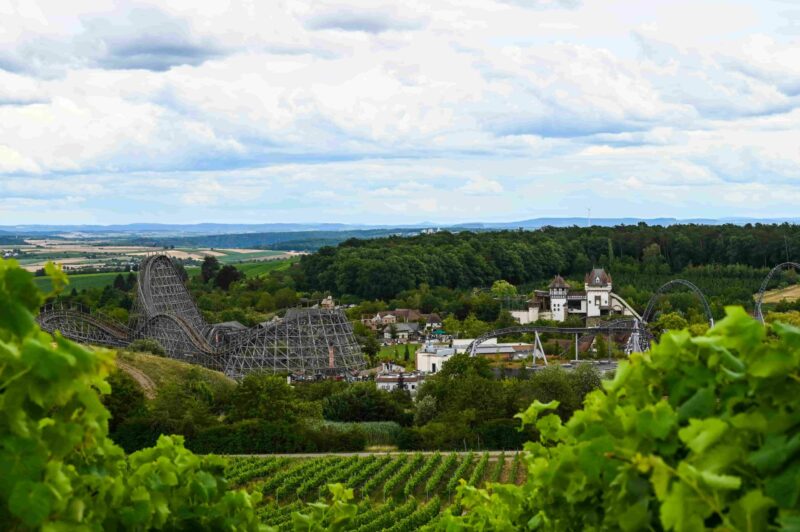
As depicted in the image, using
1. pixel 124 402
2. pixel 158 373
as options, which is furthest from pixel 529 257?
pixel 124 402

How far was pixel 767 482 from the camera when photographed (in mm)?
3797

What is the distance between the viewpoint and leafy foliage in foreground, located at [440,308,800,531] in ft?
12.2

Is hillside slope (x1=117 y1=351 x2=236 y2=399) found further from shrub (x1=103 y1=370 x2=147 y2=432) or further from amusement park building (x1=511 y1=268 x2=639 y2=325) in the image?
amusement park building (x1=511 y1=268 x2=639 y2=325)

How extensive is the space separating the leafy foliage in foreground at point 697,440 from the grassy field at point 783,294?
3126 inches

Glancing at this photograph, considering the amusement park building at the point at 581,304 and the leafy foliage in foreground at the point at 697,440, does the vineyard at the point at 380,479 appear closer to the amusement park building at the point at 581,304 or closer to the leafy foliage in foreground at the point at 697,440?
the leafy foliage in foreground at the point at 697,440

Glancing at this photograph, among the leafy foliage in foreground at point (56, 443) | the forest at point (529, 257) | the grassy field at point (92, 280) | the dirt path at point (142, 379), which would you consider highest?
the leafy foliage in foreground at point (56, 443)

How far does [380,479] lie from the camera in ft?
105

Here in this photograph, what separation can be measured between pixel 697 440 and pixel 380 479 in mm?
28988

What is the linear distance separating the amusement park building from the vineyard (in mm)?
45993

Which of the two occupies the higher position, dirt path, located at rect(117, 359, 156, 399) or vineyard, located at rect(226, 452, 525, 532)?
dirt path, located at rect(117, 359, 156, 399)

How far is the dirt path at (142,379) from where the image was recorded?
4459 cm

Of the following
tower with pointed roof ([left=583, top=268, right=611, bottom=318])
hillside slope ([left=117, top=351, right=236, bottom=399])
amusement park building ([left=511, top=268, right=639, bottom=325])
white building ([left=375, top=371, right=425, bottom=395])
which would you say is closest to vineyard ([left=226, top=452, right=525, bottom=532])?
hillside slope ([left=117, top=351, right=236, bottom=399])

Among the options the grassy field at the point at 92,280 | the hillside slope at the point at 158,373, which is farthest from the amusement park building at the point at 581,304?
the grassy field at the point at 92,280

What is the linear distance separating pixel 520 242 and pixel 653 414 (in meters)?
110
